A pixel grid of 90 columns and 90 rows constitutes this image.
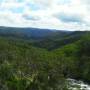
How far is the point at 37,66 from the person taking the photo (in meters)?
198

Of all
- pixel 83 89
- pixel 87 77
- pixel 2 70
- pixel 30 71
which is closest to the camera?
pixel 2 70

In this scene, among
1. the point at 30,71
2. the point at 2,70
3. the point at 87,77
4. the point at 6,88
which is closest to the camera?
the point at 6,88

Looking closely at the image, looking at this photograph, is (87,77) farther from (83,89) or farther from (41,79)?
(41,79)

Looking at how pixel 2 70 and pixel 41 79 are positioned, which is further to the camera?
pixel 2 70

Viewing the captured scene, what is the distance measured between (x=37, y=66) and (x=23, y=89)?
8723cm

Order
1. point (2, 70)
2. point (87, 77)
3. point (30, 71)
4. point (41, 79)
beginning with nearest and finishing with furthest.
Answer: point (41, 79), point (2, 70), point (30, 71), point (87, 77)

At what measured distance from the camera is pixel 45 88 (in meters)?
107

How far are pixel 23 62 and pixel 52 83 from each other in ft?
285

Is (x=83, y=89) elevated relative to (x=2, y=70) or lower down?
lower down

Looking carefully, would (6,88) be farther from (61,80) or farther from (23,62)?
(23,62)

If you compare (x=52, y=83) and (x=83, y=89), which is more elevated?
(x=52, y=83)

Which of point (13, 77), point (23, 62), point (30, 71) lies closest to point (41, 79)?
point (13, 77)

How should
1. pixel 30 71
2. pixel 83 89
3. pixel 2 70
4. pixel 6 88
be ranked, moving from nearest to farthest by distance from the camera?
1. pixel 6 88
2. pixel 2 70
3. pixel 83 89
4. pixel 30 71

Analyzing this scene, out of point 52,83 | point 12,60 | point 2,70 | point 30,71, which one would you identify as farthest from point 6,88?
point 12,60
